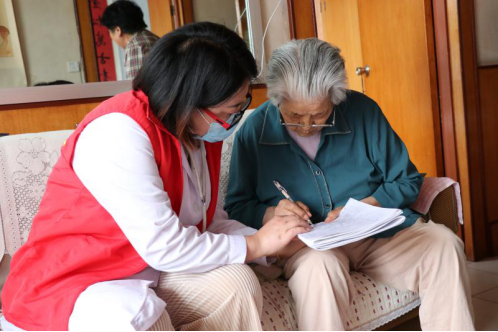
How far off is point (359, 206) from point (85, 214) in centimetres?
81

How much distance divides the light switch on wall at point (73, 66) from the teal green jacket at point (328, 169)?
3.47 feet

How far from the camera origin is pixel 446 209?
188cm

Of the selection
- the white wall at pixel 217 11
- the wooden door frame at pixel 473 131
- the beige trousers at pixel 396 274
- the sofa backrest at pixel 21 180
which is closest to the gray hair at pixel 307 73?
the beige trousers at pixel 396 274

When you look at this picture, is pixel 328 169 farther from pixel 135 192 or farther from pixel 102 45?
pixel 102 45

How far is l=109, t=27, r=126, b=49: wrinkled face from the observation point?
2.61m

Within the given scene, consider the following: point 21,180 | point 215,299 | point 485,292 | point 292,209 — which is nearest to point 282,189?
point 292,209

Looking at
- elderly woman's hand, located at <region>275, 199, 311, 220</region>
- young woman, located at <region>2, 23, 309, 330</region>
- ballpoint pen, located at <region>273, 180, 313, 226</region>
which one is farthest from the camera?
ballpoint pen, located at <region>273, 180, 313, 226</region>

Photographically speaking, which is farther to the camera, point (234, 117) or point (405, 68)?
point (405, 68)

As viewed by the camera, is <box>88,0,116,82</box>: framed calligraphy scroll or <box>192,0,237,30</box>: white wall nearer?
<box>88,0,116,82</box>: framed calligraphy scroll

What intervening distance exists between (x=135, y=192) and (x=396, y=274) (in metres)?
0.95

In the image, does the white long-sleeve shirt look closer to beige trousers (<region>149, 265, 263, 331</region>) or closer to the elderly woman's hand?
beige trousers (<region>149, 265, 263, 331</region>)

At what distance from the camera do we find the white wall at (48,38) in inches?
93.1

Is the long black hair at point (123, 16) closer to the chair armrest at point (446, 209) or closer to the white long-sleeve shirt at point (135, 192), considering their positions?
the white long-sleeve shirt at point (135, 192)

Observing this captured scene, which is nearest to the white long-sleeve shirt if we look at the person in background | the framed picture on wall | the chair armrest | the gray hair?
the gray hair
